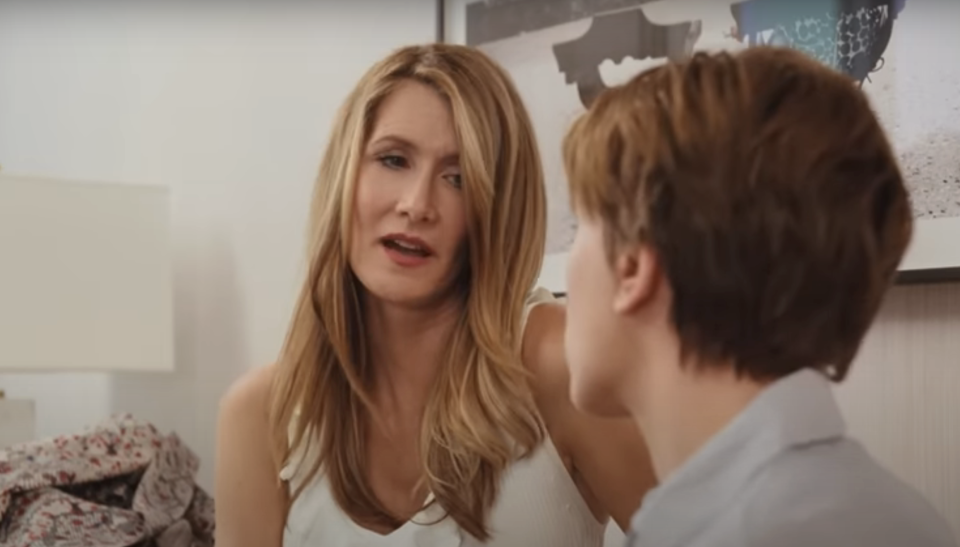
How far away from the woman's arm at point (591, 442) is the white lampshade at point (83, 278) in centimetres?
95

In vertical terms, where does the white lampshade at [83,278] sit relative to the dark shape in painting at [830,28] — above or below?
below

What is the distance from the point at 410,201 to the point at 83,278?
988mm

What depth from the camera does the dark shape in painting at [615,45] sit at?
160cm

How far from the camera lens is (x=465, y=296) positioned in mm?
1444

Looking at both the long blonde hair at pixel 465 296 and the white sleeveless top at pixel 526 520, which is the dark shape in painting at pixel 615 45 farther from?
the white sleeveless top at pixel 526 520

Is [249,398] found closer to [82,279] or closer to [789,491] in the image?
[82,279]

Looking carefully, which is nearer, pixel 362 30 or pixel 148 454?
pixel 148 454

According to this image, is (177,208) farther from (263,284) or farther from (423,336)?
(423,336)

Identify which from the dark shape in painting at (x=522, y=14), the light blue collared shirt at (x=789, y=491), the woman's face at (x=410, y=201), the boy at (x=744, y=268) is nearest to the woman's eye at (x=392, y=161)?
the woman's face at (x=410, y=201)

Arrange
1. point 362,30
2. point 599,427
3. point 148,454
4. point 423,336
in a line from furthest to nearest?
point 362,30, point 148,454, point 423,336, point 599,427

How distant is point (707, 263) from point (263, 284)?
1.56 meters

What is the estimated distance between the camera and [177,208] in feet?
7.80

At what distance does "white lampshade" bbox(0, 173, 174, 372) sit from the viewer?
Answer: 2072mm

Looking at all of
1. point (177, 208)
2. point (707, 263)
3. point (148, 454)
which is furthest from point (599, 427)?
point (177, 208)
